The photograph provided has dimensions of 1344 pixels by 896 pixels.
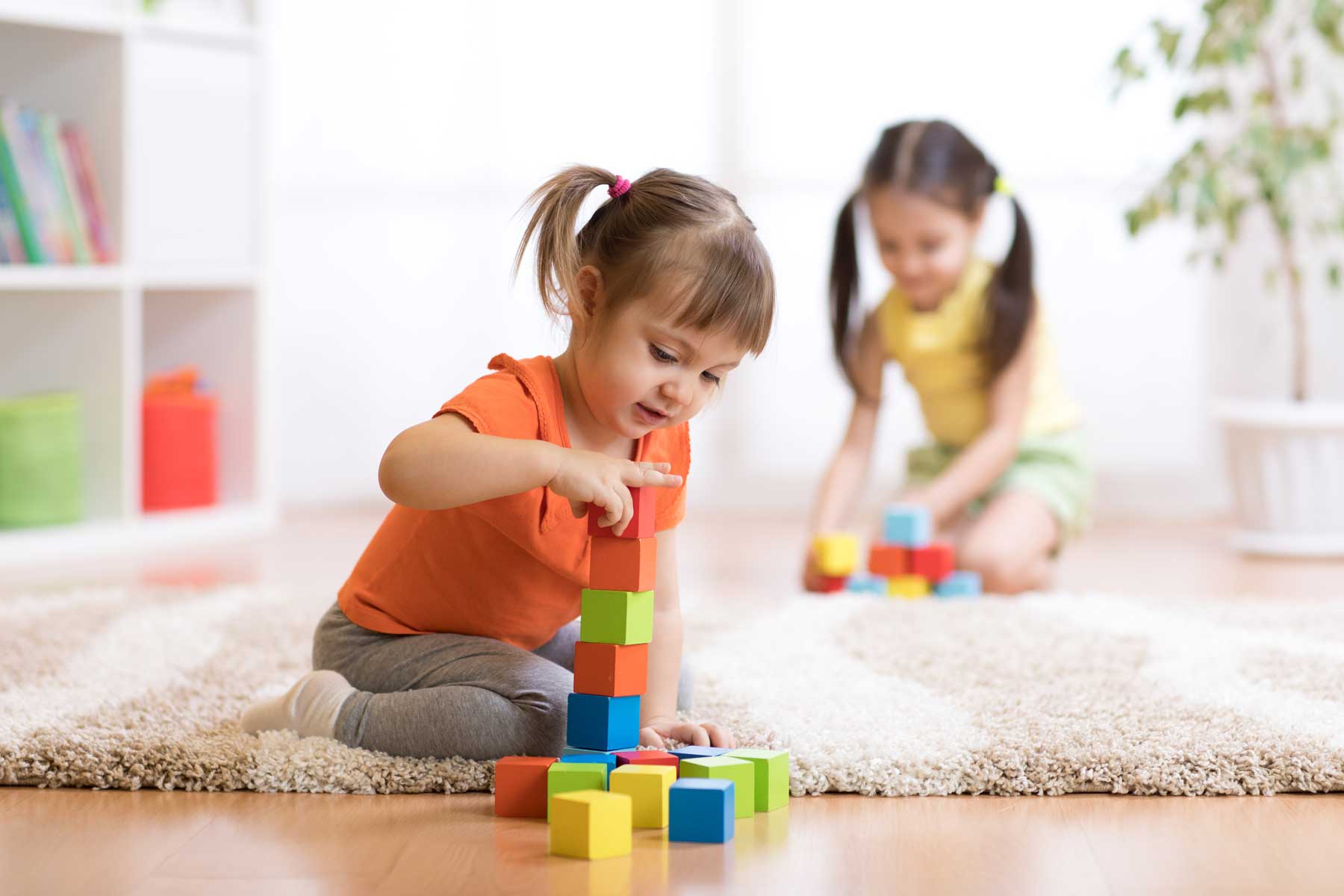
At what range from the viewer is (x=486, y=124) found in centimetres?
291

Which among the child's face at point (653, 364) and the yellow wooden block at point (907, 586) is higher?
the child's face at point (653, 364)

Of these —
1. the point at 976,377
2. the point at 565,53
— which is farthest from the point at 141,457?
the point at 976,377

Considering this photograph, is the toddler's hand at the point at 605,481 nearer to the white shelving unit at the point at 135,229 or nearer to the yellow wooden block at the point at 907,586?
the yellow wooden block at the point at 907,586

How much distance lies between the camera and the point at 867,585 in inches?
74.4

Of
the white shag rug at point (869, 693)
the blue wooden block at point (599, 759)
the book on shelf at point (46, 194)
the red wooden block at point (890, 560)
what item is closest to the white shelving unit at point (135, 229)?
the book on shelf at point (46, 194)

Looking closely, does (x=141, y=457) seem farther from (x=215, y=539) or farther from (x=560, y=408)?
(x=560, y=408)

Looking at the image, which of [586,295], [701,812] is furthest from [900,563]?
[701,812]

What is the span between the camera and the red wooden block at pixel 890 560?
1.88 meters

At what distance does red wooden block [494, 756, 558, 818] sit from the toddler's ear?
0.32 meters

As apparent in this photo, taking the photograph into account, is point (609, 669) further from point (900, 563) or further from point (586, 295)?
point (900, 563)

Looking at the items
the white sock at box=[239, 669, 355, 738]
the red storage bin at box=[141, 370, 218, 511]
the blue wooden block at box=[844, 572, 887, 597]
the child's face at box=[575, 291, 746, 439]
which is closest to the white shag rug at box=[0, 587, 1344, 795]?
the white sock at box=[239, 669, 355, 738]

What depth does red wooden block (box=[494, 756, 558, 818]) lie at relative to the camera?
3.20ft

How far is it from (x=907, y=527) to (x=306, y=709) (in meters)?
0.97

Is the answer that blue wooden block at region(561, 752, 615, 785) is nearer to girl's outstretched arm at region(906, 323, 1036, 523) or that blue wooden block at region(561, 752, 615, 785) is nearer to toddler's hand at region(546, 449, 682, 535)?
toddler's hand at region(546, 449, 682, 535)
